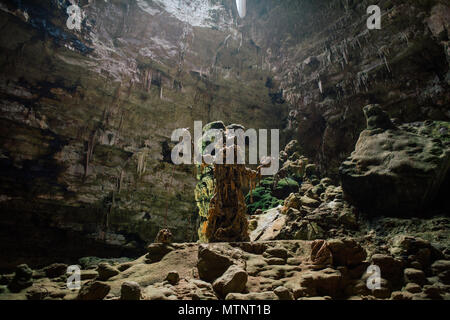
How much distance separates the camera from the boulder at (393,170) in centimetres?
752

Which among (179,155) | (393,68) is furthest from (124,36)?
(393,68)

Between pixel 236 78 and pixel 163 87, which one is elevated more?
pixel 236 78

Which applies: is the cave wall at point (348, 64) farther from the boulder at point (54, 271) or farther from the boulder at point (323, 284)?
the boulder at point (54, 271)

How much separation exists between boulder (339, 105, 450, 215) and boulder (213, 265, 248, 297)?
6.82 m

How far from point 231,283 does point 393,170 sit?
732 cm

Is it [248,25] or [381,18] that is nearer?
[381,18]

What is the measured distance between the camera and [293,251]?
534cm

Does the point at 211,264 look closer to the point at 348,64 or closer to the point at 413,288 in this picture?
the point at 413,288

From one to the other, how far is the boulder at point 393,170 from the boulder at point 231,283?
6.82 m

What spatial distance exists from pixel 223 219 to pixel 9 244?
14.1 meters

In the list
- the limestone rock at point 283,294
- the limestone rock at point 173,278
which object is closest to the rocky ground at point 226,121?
the limestone rock at point 173,278

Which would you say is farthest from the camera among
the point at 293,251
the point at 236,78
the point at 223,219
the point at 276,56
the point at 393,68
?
the point at 276,56

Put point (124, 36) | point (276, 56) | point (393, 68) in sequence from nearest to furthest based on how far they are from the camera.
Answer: point (393, 68) → point (124, 36) → point (276, 56)
